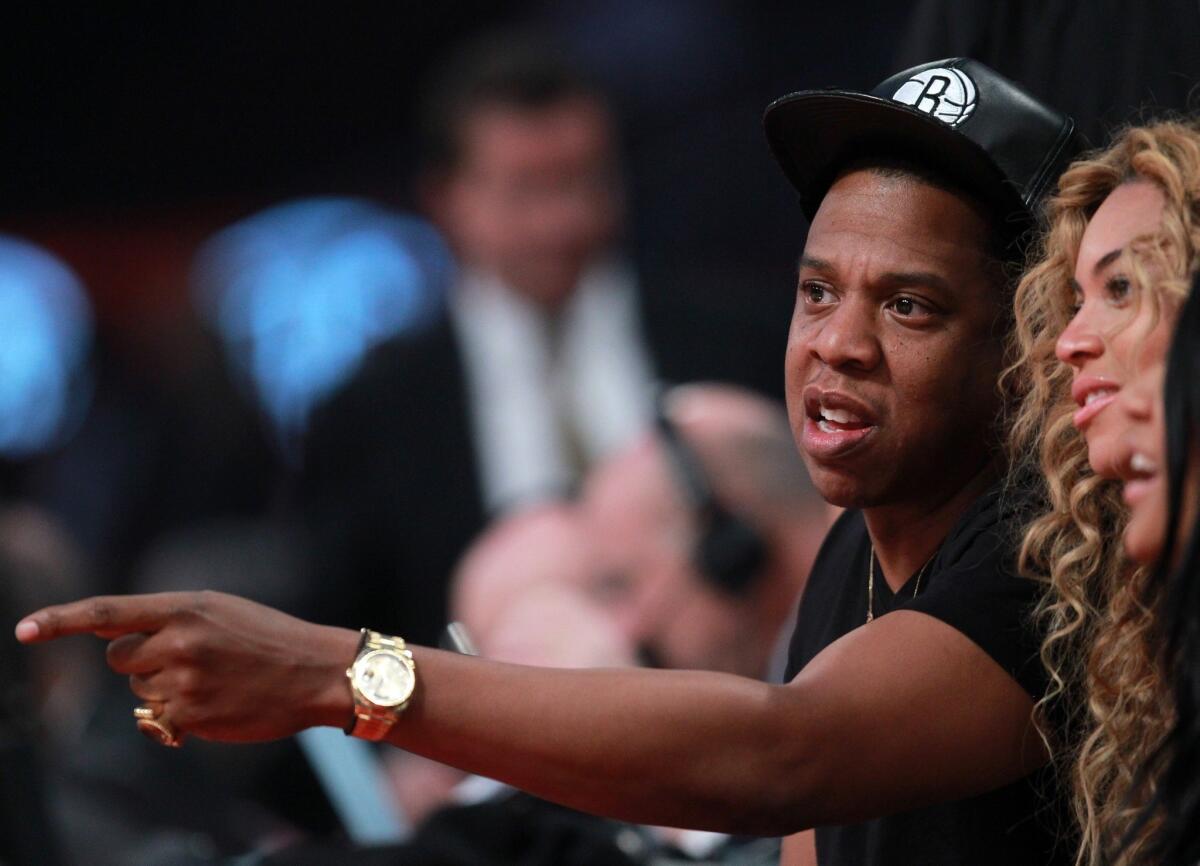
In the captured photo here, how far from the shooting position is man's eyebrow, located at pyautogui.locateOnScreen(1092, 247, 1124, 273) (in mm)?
1611

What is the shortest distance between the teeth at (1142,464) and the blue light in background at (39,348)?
5.70m

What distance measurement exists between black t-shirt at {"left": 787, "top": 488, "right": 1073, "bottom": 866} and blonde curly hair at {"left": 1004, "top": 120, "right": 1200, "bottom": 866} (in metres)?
0.03

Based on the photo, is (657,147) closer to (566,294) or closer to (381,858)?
(566,294)

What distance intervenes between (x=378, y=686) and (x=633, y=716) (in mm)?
231

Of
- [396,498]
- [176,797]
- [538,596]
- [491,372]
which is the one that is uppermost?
[491,372]

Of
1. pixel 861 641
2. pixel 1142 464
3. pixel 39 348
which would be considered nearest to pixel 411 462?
pixel 861 641

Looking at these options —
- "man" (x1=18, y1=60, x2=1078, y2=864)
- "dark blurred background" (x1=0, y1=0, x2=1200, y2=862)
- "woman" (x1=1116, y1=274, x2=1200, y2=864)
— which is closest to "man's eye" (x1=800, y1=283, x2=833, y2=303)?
"man" (x1=18, y1=60, x2=1078, y2=864)

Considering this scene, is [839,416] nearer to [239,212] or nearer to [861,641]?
[861,641]

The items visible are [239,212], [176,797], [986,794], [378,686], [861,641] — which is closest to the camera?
[378,686]

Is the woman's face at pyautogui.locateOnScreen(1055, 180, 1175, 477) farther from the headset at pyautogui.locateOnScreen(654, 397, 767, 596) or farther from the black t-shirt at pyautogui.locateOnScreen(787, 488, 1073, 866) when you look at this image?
the headset at pyautogui.locateOnScreen(654, 397, 767, 596)

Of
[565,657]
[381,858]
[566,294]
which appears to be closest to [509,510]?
[566,294]

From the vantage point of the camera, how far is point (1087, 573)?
1720 millimetres

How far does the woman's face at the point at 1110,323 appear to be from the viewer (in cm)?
154

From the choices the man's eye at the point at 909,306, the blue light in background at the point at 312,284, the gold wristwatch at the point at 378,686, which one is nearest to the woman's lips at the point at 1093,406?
the man's eye at the point at 909,306
